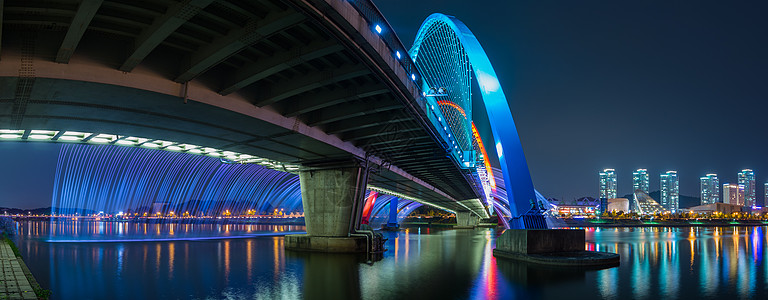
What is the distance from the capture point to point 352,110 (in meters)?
22.4

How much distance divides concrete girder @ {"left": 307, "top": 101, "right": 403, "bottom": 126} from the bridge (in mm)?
60

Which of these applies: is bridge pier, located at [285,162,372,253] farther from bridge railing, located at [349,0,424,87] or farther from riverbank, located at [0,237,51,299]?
riverbank, located at [0,237,51,299]

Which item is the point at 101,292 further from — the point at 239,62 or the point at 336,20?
the point at 336,20

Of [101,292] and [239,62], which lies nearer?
[101,292]

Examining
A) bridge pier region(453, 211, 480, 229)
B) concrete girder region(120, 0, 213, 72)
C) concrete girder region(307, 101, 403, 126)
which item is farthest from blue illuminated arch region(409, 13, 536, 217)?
bridge pier region(453, 211, 480, 229)

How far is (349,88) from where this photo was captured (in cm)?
1945

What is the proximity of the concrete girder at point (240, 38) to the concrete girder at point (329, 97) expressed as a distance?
231 inches

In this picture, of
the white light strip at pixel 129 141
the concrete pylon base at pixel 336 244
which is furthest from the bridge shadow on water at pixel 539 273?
the white light strip at pixel 129 141

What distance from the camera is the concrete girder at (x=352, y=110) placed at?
21688mm

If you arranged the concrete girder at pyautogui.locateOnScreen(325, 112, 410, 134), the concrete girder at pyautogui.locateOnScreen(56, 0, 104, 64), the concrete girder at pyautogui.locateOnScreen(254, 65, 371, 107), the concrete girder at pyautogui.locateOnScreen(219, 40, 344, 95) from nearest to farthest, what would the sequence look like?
1. the concrete girder at pyautogui.locateOnScreen(56, 0, 104, 64)
2. the concrete girder at pyautogui.locateOnScreen(219, 40, 344, 95)
3. the concrete girder at pyautogui.locateOnScreen(254, 65, 371, 107)
4. the concrete girder at pyautogui.locateOnScreen(325, 112, 410, 134)

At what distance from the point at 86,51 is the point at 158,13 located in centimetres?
385

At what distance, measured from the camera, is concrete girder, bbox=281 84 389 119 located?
62.8 feet

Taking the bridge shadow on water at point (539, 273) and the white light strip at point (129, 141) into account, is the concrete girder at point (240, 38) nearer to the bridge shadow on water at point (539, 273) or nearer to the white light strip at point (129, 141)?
the white light strip at point (129, 141)

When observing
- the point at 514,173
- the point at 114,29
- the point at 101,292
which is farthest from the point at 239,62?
the point at 514,173
